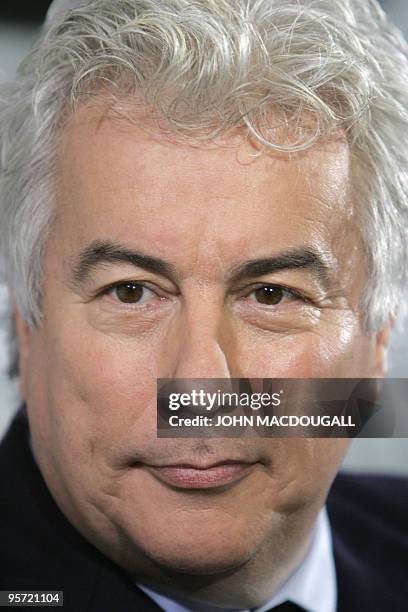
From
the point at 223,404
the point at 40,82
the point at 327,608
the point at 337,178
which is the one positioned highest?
the point at 40,82

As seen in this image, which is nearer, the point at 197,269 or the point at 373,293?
the point at 197,269

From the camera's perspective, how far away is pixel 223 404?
3.27ft

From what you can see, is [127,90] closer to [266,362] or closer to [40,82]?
[40,82]

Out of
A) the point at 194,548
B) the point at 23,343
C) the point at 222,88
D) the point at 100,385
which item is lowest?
the point at 194,548

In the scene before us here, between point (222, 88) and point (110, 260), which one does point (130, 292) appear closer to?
point (110, 260)

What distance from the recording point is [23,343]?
1.16 m

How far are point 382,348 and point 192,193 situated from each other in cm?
36

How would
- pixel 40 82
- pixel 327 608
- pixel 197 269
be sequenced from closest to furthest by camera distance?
pixel 197 269
pixel 40 82
pixel 327 608

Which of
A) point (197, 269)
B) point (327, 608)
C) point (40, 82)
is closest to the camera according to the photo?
point (197, 269)

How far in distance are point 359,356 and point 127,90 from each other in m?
0.41

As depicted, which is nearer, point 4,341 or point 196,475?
point 196,475

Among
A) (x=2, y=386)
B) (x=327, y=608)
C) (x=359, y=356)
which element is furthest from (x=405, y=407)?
(x=2, y=386)

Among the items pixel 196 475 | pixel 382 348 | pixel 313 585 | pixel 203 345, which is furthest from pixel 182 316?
pixel 313 585

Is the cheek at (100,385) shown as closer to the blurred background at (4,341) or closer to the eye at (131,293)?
the eye at (131,293)
